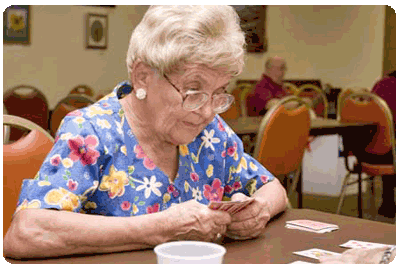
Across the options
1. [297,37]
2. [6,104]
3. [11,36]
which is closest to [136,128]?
[6,104]

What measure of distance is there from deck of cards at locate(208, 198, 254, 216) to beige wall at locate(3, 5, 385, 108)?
5416 millimetres

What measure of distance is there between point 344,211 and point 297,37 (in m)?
5.96

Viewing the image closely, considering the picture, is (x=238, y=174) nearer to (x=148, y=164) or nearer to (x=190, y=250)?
(x=148, y=164)

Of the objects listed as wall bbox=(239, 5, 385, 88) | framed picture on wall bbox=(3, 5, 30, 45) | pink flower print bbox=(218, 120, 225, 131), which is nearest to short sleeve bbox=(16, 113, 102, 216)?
pink flower print bbox=(218, 120, 225, 131)

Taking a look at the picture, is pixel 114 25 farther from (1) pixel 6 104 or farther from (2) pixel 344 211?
(2) pixel 344 211

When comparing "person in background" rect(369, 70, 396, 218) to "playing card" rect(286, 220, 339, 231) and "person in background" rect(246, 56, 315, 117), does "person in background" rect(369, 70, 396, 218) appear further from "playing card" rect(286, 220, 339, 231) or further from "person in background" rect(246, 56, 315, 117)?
"playing card" rect(286, 220, 339, 231)

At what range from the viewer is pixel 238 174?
1.90 metres

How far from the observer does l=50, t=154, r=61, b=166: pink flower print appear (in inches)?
56.8

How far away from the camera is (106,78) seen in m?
8.27

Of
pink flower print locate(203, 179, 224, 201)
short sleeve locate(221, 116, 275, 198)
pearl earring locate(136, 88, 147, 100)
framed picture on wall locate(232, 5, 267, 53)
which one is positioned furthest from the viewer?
framed picture on wall locate(232, 5, 267, 53)

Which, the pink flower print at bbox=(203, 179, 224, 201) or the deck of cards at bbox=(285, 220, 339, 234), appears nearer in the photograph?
the deck of cards at bbox=(285, 220, 339, 234)

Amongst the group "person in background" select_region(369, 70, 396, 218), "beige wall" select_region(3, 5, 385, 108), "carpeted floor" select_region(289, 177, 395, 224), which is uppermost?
"beige wall" select_region(3, 5, 385, 108)

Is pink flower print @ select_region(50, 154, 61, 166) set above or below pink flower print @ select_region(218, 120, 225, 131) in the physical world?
below

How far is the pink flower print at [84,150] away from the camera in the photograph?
147cm
